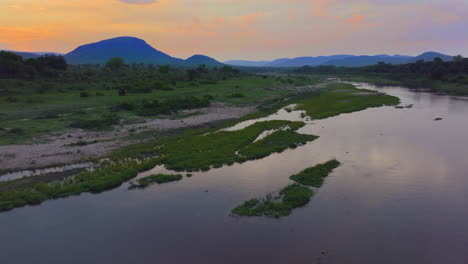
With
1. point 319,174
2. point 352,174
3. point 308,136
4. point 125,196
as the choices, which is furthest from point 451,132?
point 125,196

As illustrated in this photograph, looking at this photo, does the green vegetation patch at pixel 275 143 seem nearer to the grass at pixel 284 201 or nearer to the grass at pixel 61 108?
the grass at pixel 284 201

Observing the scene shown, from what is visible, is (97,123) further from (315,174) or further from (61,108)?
(315,174)

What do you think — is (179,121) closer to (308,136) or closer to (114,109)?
(114,109)

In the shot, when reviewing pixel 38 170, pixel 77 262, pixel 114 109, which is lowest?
pixel 77 262

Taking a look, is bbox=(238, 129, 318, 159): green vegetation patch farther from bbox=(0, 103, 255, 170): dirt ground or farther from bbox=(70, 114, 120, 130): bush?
bbox=(70, 114, 120, 130): bush

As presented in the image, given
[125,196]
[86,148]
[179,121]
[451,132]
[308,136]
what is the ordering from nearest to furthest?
[125,196], [86,148], [308,136], [451,132], [179,121]

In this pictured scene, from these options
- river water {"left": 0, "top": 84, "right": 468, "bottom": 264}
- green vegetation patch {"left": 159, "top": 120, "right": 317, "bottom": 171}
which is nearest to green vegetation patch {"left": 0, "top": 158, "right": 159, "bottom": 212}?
river water {"left": 0, "top": 84, "right": 468, "bottom": 264}
